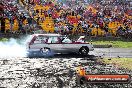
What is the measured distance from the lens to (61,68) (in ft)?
55.1

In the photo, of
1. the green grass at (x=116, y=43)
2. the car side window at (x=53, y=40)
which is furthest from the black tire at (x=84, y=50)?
the green grass at (x=116, y=43)

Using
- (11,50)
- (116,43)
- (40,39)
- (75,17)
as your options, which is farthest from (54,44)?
(75,17)

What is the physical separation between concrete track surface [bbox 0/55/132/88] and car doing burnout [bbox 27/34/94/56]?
1816 mm

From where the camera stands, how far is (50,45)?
72.8ft

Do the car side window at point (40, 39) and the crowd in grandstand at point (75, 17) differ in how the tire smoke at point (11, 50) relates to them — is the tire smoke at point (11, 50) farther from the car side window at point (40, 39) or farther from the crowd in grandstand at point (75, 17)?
the crowd in grandstand at point (75, 17)

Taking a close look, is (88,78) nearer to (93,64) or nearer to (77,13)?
(93,64)

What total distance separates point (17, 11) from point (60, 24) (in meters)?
4.55

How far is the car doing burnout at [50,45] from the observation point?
21938 mm

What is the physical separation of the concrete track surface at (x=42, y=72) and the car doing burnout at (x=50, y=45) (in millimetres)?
1816

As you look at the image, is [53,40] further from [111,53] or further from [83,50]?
[111,53]

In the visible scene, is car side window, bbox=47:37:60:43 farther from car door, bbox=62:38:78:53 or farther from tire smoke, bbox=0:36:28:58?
tire smoke, bbox=0:36:28:58

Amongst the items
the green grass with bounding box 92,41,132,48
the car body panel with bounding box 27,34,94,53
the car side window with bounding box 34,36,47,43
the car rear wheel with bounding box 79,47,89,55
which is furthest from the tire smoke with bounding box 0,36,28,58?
the green grass with bounding box 92,41,132,48

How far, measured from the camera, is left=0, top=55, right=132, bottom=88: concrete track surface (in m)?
12.5

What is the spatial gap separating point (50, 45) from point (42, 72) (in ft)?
22.8
